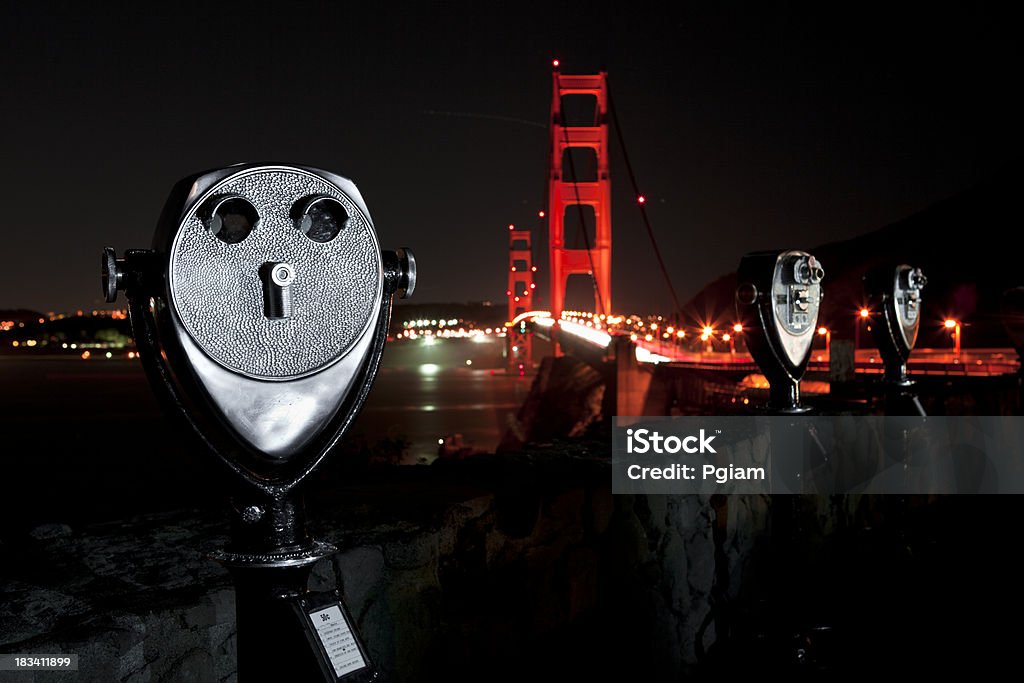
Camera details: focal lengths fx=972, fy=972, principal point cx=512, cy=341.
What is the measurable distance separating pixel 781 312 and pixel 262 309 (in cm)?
309

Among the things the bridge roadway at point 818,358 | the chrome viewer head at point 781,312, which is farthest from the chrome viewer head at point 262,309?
the bridge roadway at point 818,358

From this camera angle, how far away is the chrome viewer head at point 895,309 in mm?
5637

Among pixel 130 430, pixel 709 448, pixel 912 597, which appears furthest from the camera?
pixel 130 430

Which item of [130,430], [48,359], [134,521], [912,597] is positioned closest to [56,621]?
[134,521]

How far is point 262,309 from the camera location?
1.64 meters

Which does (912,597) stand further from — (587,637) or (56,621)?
(56,621)

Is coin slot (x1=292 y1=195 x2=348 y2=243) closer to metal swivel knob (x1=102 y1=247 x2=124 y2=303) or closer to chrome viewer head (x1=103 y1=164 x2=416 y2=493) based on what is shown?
chrome viewer head (x1=103 y1=164 x2=416 y2=493)

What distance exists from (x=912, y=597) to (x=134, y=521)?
3414mm

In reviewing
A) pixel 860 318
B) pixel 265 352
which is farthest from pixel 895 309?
pixel 860 318

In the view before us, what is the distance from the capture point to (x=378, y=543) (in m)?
2.08

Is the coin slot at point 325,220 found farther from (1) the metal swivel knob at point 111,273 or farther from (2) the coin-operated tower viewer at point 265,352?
(1) the metal swivel knob at point 111,273

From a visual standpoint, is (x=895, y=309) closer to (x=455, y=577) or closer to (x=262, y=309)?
(x=455, y=577)

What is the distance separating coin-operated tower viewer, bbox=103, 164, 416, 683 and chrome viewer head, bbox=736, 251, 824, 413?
2.85 metres

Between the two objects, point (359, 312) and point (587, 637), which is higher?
point (359, 312)
